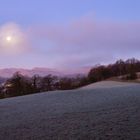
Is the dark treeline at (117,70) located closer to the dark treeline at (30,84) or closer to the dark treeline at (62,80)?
the dark treeline at (62,80)

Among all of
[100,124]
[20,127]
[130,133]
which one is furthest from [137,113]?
[20,127]

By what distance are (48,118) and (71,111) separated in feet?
3.17

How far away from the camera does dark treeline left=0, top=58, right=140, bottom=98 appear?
2084cm

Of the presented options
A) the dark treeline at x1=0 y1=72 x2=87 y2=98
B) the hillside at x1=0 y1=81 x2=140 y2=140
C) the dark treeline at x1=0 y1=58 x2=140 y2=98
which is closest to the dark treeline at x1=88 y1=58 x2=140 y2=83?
the dark treeline at x1=0 y1=58 x2=140 y2=98

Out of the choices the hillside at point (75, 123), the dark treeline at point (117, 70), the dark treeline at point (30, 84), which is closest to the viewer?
the hillside at point (75, 123)

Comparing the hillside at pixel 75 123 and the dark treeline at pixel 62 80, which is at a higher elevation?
the dark treeline at pixel 62 80

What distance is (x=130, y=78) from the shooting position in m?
25.6

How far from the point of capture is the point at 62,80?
23.2 meters

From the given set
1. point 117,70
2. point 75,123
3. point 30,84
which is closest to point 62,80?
point 30,84

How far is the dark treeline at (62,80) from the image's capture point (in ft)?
68.4

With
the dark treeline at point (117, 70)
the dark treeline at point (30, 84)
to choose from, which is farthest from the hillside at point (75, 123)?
the dark treeline at point (117, 70)

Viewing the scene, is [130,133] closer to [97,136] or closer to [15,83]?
[97,136]

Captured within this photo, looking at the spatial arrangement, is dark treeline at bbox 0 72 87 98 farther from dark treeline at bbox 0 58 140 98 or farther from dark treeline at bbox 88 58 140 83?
dark treeline at bbox 88 58 140 83

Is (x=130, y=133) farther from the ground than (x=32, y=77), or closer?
closer
